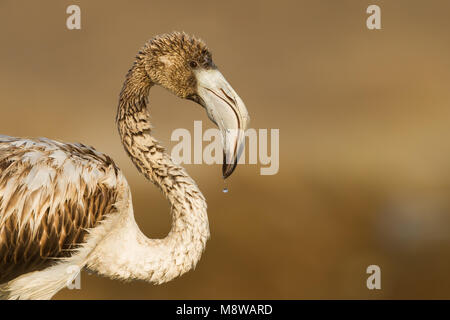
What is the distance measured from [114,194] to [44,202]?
484 millimetres

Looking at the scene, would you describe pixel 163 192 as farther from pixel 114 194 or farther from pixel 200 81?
pixel 200 81

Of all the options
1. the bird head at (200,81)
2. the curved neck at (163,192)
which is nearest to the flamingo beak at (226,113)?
the bird head at (200,81)

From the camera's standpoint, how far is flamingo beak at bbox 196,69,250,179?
11.8 feet

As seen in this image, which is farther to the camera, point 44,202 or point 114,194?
point 114,194

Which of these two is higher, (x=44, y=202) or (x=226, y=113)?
(x=226, y=113)

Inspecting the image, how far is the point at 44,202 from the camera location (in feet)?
11.3

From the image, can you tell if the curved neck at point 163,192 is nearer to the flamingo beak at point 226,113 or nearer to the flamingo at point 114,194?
the flamingo at point 114,194

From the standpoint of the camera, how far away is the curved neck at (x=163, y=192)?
146 inches

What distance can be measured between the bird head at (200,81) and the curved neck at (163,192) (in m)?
0.18

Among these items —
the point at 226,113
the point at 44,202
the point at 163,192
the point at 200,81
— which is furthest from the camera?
the point at 163,192

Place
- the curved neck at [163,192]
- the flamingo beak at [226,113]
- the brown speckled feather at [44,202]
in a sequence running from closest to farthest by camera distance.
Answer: the brown speckled feather at [44,202] → the flamingo beak at [226,113] → the curved neck at [163,192]

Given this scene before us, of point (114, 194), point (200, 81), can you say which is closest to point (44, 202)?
point (114, 194)

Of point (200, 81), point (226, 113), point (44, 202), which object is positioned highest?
point (200, 81)

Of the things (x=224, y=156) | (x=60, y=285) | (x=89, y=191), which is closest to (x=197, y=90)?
(x=224, y=156)
